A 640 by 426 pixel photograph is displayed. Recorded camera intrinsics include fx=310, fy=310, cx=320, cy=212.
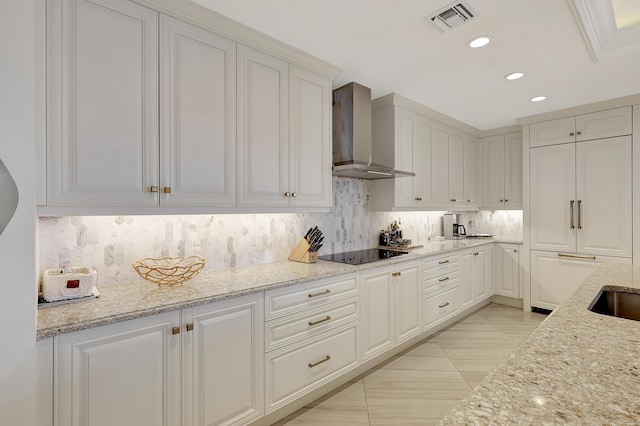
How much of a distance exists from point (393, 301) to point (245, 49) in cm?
228

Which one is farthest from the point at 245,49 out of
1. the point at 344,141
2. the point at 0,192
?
the point at 0,192

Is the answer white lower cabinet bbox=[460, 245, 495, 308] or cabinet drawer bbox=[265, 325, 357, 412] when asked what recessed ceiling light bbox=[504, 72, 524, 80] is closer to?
white lower cabinet bbox=[460, 245, 495, 308]

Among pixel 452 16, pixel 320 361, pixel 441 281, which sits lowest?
pixel 320 361

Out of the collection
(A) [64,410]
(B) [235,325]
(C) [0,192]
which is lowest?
(A) [64,410]

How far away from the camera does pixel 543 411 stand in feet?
2.05

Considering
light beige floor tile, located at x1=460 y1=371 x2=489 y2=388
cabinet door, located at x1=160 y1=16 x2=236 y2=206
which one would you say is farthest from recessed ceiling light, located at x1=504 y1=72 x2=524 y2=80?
light beige floor tile, located at x1=460 y1=371 x2=489 y2=388

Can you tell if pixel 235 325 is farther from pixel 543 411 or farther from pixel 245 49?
pixel 245 49

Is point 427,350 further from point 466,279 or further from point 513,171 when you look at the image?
point 513,171

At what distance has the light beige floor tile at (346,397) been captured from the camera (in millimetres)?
2186

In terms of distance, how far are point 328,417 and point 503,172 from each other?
4051 millimetres

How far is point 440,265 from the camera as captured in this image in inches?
130

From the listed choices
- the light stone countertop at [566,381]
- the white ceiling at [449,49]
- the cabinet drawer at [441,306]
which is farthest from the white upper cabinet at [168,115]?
the cabinet drawer at [441,306]

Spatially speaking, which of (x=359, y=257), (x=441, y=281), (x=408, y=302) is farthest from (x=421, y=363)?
(x=359, y=257)

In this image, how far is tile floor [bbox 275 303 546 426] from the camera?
206 centimetres
